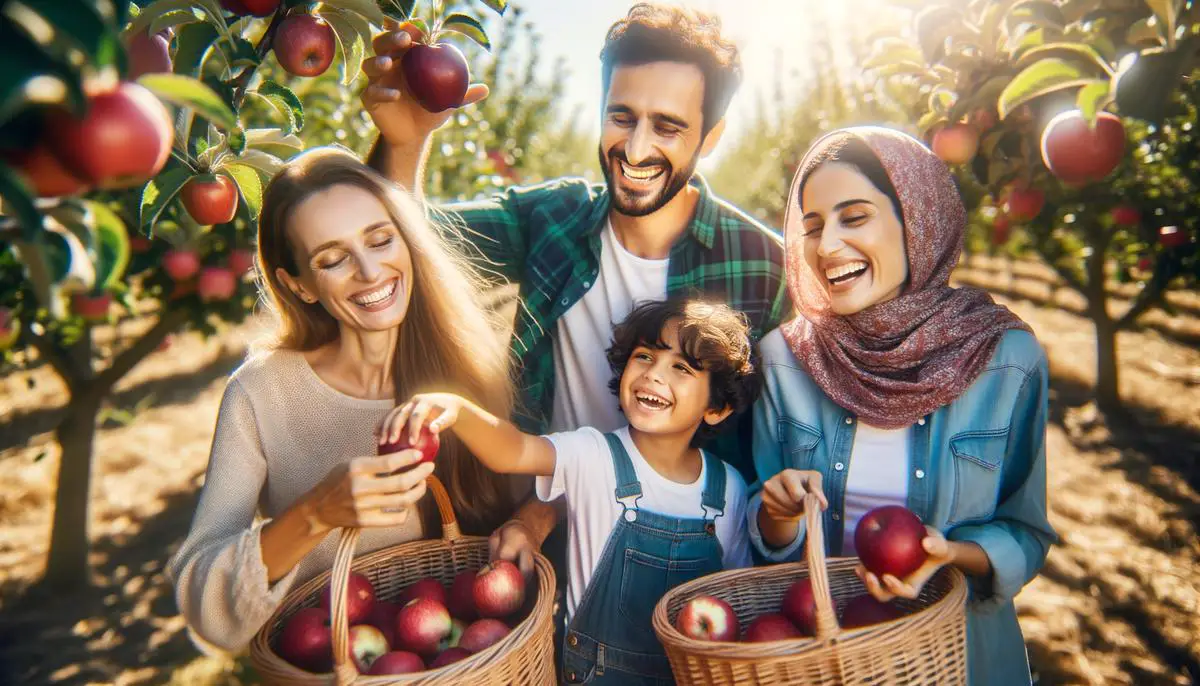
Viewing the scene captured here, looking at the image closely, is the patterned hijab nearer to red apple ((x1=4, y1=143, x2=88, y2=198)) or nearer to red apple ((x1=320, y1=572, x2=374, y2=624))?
red apple ((x1=320, y1=572, x2=374, y2=624))

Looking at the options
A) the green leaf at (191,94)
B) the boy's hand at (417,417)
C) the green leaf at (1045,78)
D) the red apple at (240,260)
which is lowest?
the boy's hand at (417,417)

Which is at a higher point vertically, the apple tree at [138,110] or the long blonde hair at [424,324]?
the apple tree at [138,110]

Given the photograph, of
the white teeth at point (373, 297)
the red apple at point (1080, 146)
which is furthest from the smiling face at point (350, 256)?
the red apple at point (1080, 146)

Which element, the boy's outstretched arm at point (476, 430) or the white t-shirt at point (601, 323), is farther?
the white t-shirt at point (601, 323)

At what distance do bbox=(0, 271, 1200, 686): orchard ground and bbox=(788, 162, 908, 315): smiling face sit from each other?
2.02m

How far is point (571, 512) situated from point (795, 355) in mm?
608

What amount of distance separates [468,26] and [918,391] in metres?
1.14

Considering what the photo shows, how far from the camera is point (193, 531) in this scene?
156 cm

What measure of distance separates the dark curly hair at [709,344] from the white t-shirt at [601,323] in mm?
248

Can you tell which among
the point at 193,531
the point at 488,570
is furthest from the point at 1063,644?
the point at 193,531

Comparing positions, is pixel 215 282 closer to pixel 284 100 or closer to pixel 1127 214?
pixel 284 100

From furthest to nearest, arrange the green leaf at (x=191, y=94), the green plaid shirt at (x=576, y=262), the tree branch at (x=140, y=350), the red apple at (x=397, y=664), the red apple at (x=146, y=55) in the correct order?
the tree branch at (x=140, y=350)
the green plaid shirt at (x=576, y=262)
the red apple at (x=397, y=664)
the red apple at (x=146, y=55)
the green leaf at (x=191, y=94)

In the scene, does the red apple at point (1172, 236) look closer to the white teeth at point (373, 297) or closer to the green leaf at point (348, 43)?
the white teeth at point (373, 297)

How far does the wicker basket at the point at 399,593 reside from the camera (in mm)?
1250
